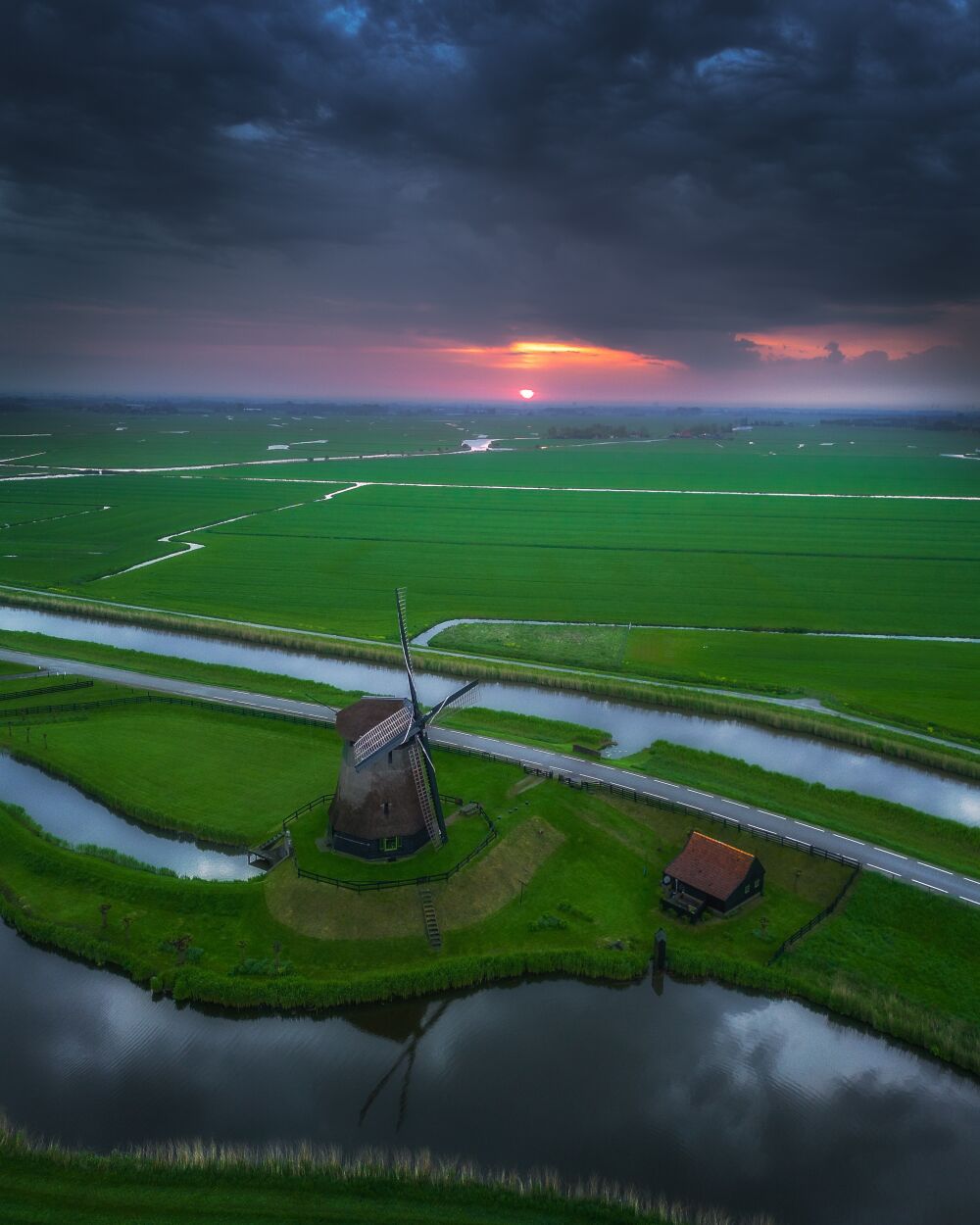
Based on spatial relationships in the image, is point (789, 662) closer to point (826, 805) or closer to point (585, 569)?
point (826, 805)

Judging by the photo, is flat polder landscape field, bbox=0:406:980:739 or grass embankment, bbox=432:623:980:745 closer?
grass embankment, bbox=432:623:980:745

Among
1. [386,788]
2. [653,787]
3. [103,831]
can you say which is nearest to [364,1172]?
[386,788]

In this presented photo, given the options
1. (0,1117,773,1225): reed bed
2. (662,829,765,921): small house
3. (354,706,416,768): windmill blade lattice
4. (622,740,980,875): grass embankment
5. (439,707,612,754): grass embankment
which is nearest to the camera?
(0,1117,773,1225): reed bed

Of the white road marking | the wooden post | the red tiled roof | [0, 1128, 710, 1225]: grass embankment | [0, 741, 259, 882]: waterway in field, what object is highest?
the red tiled roof

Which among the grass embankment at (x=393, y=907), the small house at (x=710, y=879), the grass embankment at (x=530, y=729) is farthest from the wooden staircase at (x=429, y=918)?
the grass embankment at (x=530, y=729)

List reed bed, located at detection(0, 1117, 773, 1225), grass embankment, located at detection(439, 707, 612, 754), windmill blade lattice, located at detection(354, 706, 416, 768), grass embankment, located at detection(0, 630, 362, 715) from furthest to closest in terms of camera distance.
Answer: grass embankment, located at detection(0, 630, 362, 715)
grass embankment, located at detection(439, 707, 612, 754)
windmill blade lattice, located at detection(354, 706, 416, 768)
reed bed, located at detection(0, 1117, 773, 1225)

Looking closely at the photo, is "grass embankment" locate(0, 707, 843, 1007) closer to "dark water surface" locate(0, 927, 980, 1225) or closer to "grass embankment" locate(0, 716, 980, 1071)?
"grass embankment" locate(0, 716, 980, 1071)

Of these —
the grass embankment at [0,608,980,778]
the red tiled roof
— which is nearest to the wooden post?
the red tiled roof
